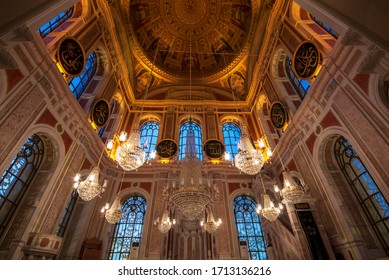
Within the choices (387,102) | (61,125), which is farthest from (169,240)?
(387,102)

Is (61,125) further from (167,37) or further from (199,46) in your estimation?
(199,46)

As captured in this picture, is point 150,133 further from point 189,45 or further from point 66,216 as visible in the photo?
point 189,45

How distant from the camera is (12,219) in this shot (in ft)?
16.9

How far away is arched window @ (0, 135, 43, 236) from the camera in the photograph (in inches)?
199

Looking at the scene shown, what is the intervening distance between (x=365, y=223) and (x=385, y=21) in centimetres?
547

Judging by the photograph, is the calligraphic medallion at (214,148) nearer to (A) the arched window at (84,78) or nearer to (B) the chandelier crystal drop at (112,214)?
(B) the chandelier crystal drop at (112,214)

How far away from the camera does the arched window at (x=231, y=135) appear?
35.7ft

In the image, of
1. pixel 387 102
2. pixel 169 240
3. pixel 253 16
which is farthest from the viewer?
pixel 253 16

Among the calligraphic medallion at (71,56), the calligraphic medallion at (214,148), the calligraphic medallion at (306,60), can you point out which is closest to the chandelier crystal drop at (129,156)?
the calligraphic medallion at (71,56)

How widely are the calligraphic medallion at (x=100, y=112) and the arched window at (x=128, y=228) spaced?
3925 millimetres

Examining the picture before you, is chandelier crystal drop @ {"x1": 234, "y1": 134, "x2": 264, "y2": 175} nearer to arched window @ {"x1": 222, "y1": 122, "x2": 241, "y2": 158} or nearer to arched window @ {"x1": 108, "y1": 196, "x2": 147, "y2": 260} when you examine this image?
arched window @ {"x1": 108, "y1": 196, "x2": 147, "y2": 260}

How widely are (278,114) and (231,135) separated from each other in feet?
11.8

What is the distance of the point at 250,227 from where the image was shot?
8.20 metres

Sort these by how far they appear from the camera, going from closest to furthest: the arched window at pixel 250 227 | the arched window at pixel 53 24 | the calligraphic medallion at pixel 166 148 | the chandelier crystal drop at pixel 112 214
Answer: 1. the chandelier crystal drop at pixel 112 214
2. the arched window at pixel 53 24
3. the arched window at pixel 250 227
4. the calligraphic medallion at pixel 166 148
